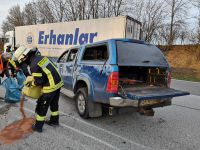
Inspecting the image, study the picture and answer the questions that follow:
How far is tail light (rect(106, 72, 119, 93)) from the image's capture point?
4914 mm

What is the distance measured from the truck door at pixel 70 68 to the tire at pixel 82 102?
77cm

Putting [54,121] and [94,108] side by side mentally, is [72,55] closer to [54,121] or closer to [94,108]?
[94,108]

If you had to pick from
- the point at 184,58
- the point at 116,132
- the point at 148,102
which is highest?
the point at 184,58

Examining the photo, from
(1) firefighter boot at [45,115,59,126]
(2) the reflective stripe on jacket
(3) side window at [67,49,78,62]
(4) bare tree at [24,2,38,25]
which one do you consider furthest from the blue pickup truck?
(4) bare tree at [24,2,38,25]

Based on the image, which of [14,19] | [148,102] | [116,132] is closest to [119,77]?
[148,102]

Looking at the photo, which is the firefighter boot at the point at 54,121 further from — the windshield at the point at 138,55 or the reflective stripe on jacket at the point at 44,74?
the windshield at the point at 138,55

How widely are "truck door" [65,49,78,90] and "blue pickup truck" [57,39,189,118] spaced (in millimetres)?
58

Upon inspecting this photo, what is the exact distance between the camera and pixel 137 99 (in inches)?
186

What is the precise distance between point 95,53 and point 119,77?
0.88 metres

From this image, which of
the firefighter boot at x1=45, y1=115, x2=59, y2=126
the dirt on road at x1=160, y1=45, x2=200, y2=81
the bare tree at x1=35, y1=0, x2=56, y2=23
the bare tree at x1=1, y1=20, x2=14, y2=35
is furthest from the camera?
the bare tree at x1=1, y1=20, x2=14, y2=35

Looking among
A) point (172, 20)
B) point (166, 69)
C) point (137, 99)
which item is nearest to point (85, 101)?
point (137, 99)

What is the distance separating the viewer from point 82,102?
6.08 meters

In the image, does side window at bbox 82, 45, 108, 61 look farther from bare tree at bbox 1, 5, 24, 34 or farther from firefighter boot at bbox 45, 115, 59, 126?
bare tree at bbox 1, 5, 24, 34

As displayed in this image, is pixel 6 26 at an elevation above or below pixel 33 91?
above
